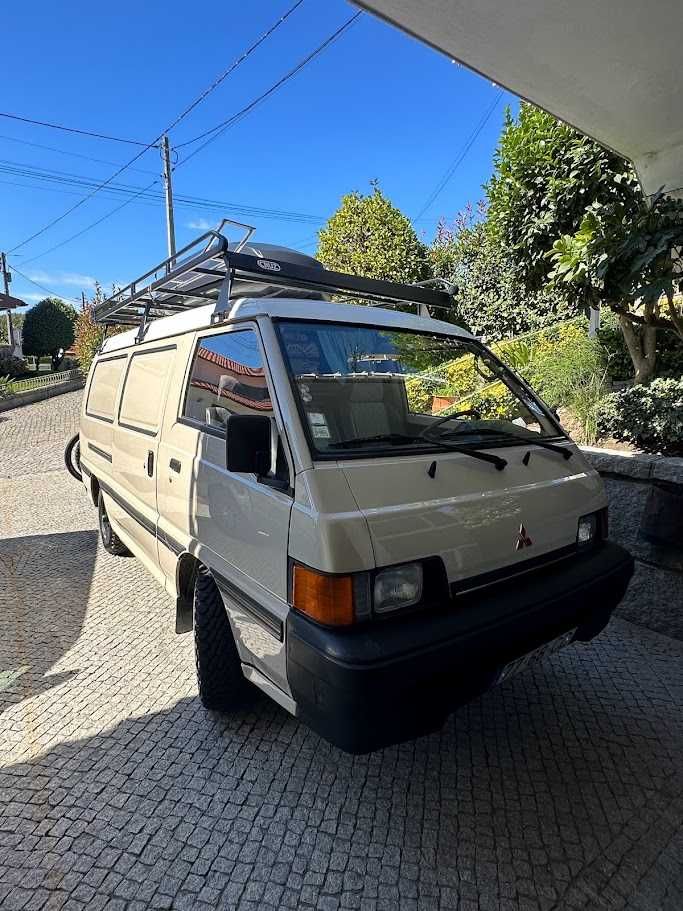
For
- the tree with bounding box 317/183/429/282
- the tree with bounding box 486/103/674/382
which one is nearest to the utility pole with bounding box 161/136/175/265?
the tree with bounding box 317/183/429/282

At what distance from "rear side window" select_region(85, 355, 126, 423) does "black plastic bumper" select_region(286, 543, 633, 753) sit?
312cm

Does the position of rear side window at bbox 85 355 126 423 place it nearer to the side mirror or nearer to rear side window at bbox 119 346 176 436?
rear side window at bbox 119 346 176 436

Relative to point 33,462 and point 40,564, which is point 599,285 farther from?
point 33,462

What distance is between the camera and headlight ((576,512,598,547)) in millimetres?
2547

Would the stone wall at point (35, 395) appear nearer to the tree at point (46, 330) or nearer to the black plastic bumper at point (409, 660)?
the tree at point (46, 330)

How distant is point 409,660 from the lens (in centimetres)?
178

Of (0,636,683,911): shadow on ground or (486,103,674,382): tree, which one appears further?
(486,103,674,382): tree

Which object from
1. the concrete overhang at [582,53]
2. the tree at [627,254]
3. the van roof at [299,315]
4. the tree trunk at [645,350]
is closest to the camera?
the van roof at [299,315]

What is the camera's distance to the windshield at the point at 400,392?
7.47 feet

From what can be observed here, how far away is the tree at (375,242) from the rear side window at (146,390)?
11.7 metres

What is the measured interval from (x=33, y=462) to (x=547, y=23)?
1023 cm

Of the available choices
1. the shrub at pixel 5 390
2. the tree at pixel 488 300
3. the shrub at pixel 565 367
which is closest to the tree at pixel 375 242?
the tree at pixel 488 300

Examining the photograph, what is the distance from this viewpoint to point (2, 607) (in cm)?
399

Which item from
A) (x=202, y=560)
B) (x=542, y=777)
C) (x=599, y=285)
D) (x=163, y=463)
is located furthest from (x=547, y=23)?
(x=542, y=777)
